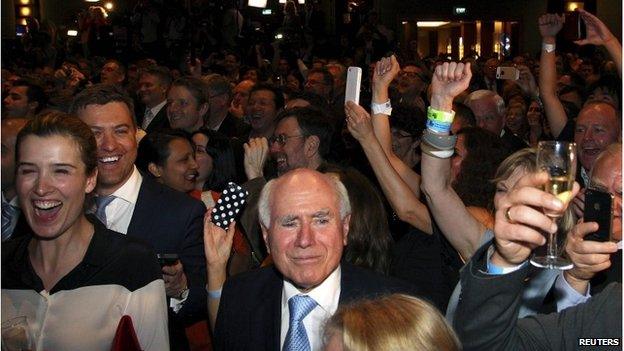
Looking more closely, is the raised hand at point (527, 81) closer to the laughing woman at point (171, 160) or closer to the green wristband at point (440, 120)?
the laughing woman at point (171, 160)

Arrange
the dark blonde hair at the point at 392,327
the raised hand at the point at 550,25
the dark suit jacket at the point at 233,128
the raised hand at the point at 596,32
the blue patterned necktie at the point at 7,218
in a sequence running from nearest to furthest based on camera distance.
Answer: the dark blonde hair at the point at 392,327 → the blue patterned necktie at the point at 7,218 → the raised hand at the point at 596,32 → the raised hand at the point at 550,25 → the dark suit jacket at the point at 233,128

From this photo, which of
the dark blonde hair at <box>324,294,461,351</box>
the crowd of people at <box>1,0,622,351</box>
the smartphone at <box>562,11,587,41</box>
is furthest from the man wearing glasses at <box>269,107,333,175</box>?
the dark blonde hair at <box>324,294,461,351</box>

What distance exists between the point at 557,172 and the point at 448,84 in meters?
1.15

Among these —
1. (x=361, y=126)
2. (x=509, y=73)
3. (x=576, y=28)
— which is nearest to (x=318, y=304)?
(x=361, y=126)

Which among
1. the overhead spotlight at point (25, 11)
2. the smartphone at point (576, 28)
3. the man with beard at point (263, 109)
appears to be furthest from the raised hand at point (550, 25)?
the overhead spotlight at point (25, 11)

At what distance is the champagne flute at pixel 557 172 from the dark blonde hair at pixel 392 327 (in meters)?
0.27

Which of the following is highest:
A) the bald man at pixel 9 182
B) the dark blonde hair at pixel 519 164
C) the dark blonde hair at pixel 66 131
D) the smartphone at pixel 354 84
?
the dark blonde hair at pixel 66 131

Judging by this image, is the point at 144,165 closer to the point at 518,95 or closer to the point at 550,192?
the point at 550,192

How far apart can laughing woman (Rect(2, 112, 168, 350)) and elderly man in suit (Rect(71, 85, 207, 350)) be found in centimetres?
41

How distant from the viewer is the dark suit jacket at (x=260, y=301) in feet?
8.75

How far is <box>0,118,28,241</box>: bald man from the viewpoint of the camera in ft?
11.6

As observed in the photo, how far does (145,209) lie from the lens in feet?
11.0
